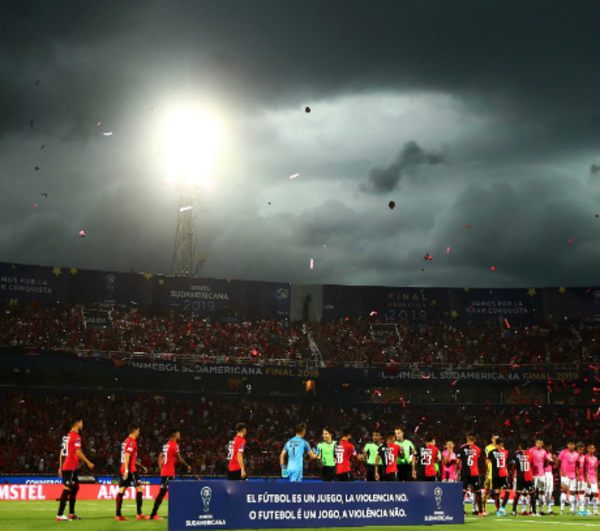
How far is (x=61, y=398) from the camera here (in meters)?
42.7

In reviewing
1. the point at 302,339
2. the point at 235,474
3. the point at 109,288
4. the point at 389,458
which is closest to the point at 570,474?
the point at 389,458

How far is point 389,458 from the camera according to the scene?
55.2 ft

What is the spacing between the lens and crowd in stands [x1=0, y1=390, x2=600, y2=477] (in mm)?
36906

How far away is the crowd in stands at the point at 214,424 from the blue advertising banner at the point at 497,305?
27.1 feet

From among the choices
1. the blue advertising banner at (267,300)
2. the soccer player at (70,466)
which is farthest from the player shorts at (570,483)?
the blue advertising banner at (267,300)

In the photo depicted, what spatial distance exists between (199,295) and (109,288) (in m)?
6.87

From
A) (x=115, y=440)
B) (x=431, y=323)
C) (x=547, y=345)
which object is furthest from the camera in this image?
(x=431, y=323)

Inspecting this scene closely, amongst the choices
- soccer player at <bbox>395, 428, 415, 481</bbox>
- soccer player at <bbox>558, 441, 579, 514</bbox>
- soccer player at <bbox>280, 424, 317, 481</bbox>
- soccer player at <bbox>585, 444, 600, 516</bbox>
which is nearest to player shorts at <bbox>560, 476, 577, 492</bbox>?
soccer player at <bbox>558, 441, 579, 514</bbox>

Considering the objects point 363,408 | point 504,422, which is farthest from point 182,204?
point 504,422

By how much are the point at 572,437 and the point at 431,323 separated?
48.2 ft

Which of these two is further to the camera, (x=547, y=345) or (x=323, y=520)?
(x=547, y=345)

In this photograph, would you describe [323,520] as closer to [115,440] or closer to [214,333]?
[115,440]

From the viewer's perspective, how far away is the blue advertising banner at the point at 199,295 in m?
51.6

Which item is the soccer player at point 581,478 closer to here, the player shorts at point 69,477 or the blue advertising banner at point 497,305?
the player shorts at point 69,477
